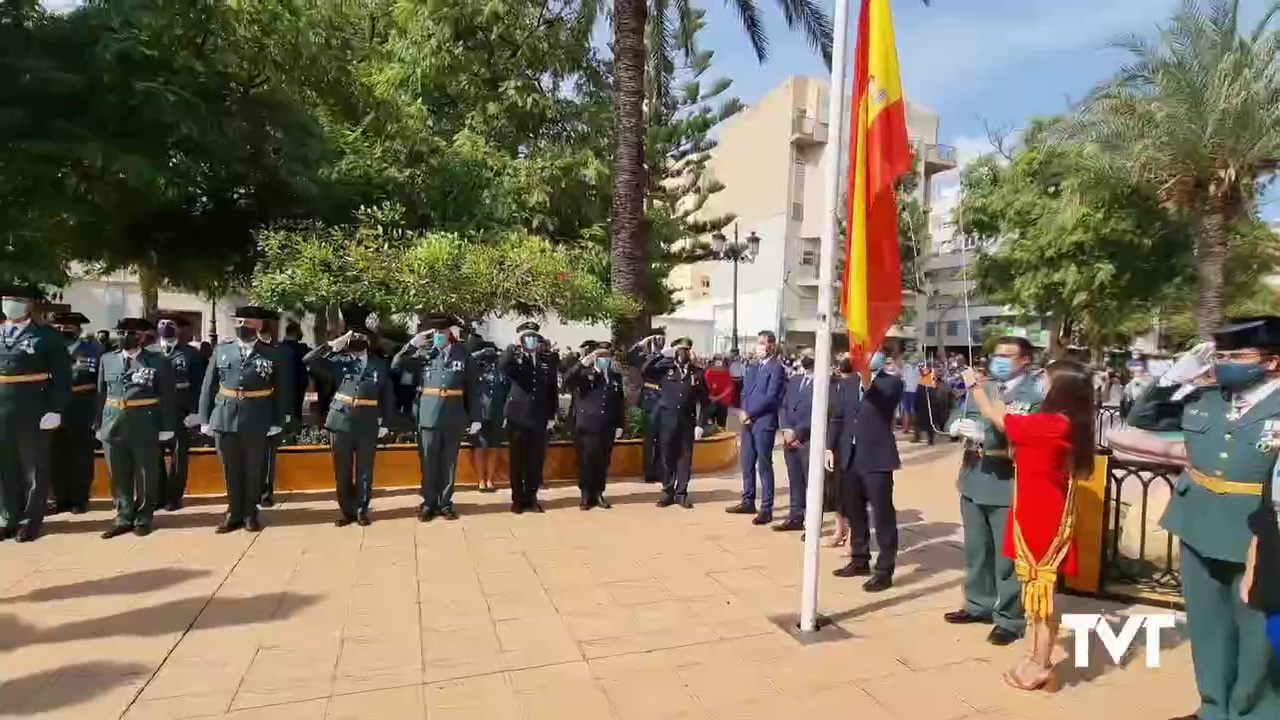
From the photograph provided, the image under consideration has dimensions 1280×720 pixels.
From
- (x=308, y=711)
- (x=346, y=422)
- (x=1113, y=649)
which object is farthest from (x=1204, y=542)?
(x=346, y=422)

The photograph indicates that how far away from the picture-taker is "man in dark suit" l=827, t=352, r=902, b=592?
18.9 feet

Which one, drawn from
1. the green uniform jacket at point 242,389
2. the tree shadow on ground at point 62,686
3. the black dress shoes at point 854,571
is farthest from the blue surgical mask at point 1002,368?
the green uniform jacket at point 242,389

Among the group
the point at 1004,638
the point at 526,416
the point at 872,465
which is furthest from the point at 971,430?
the point at 526,416

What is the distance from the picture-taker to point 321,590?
5.34 meters

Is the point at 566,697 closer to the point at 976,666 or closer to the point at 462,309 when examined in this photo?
the point at 976,666

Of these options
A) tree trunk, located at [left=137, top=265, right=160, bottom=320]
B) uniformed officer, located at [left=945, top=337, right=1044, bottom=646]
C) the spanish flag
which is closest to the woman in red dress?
uniformed officer, located at [left=945, top=337, right=1044, bottom=646]

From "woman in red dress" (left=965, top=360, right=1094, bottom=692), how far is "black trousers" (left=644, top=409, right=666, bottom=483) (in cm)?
544

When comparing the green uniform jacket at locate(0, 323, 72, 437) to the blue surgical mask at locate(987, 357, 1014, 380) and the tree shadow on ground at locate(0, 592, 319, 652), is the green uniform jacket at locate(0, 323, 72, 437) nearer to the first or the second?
the tree shadow on ground at locate(0, 592, 319, 652)

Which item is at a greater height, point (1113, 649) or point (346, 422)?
point (346, 422)

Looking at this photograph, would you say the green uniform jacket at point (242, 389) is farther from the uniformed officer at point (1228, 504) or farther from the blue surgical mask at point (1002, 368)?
the uniformed officer at point (1228, 504)

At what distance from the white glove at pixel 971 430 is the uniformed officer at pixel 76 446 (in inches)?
280

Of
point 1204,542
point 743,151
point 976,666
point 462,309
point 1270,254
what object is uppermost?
point 743,151

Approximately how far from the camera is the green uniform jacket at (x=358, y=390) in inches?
274

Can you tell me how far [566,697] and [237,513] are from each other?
4.24 metres
